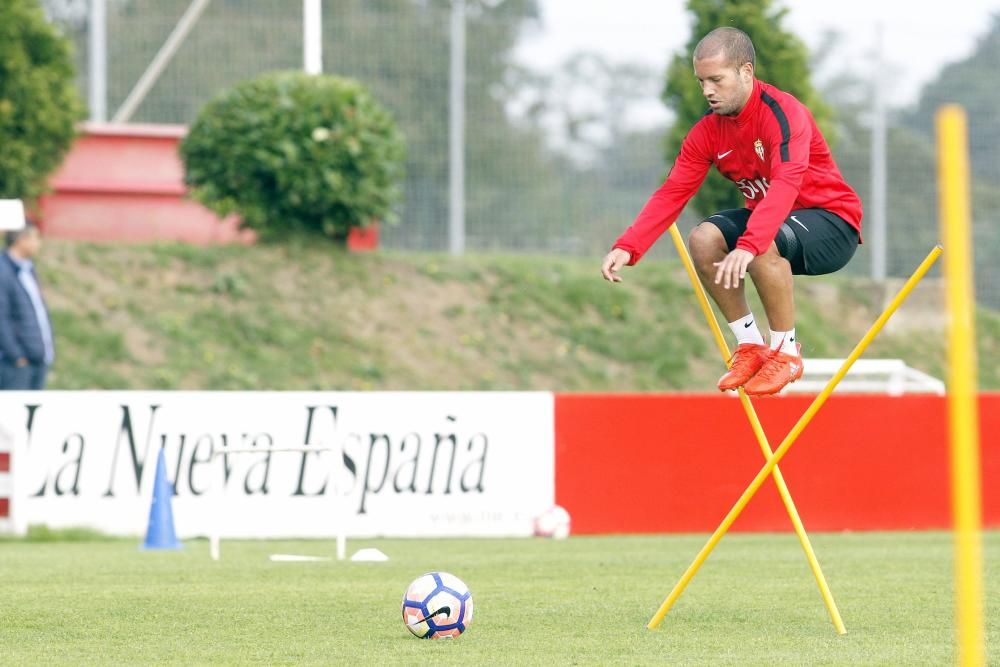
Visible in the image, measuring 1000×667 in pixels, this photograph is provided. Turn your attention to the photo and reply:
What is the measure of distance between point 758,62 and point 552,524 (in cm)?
870

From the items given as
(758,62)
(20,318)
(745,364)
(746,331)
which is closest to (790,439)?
(745,364)

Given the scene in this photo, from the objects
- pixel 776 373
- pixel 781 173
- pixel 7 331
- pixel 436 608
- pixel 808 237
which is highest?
pixel 781 173

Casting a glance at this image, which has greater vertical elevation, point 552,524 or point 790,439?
point 790,439

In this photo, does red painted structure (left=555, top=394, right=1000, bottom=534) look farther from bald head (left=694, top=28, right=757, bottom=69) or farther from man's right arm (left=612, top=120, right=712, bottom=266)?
bald head (left=694, top=28, right=757, bottom=69)

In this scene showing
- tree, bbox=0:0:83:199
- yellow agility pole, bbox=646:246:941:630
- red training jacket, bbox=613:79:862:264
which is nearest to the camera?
yellow agility pole, bbox=646:246:941:630

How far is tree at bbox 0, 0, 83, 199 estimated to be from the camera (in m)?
17.1

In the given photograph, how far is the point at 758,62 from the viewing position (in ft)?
61.9

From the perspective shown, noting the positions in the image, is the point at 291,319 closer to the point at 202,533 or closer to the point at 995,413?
the point at 202,533

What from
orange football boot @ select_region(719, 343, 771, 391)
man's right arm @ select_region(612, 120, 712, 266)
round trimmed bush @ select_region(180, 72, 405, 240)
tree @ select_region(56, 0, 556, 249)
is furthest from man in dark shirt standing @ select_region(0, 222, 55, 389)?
orange football boot @ select_region(719, 343, 771, 391)

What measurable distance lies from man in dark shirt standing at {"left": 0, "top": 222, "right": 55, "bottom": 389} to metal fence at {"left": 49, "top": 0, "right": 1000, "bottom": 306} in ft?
17.9

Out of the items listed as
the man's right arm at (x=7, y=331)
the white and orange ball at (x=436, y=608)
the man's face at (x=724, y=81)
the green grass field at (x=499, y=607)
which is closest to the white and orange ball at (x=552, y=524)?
the green grass field at (x=499, y=607)

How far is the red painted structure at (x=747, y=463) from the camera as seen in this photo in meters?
12.5

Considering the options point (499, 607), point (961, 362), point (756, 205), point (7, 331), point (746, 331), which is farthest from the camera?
point (7, 331)

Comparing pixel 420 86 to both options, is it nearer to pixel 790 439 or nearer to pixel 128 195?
pixel 128 195
